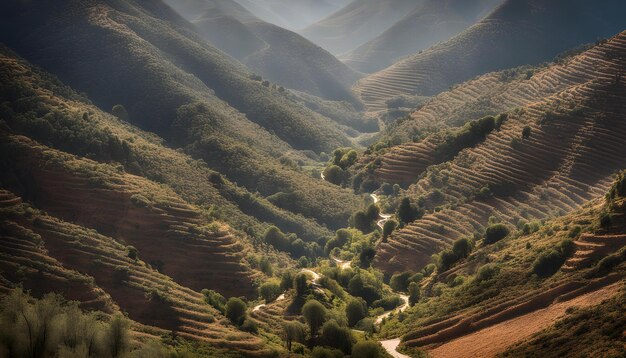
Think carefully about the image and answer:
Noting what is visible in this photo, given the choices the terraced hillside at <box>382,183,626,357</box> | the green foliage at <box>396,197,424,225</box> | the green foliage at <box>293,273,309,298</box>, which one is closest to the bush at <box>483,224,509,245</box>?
the terraced hillside at <box>382,183,626,357</box>

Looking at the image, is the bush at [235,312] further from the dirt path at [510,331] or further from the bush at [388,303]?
the dirt path at [510,331]

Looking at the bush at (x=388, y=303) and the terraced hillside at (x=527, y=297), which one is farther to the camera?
the bush at (x=388, y=303)

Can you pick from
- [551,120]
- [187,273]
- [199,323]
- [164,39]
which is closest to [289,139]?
[164,39]

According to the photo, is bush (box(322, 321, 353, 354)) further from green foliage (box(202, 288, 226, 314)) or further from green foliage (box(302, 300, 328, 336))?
green foliage (box(202, 288, 226, 314))

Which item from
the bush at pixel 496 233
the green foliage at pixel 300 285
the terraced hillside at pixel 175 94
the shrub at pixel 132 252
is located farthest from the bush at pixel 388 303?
the terraced hillside at pixel 175 94

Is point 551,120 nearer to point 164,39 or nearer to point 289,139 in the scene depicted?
point 289,139

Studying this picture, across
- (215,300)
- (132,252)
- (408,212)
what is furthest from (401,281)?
(132,252)
